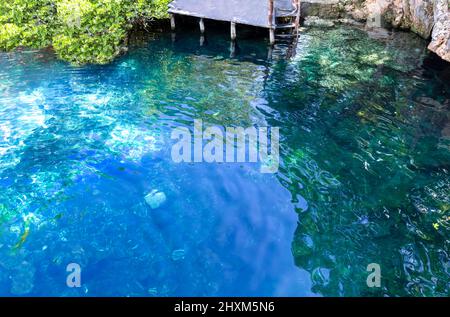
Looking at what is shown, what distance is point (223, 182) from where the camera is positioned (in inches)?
472

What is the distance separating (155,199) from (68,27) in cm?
1201

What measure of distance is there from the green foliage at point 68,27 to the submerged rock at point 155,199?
33.7 feet

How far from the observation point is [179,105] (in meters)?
15.8

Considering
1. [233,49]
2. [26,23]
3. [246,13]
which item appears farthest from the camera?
[246,13]

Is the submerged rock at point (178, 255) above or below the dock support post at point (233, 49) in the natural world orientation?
below

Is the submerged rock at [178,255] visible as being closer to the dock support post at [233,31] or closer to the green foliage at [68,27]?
the green foliage at [68,27]

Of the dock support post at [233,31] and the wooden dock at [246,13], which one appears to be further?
the dock support post at [233,31]

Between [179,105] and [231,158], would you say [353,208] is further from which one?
[179,105]

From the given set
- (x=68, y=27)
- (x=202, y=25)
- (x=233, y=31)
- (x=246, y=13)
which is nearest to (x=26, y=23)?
(x=68, y=27)

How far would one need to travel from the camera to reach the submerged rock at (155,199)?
11.3 metres

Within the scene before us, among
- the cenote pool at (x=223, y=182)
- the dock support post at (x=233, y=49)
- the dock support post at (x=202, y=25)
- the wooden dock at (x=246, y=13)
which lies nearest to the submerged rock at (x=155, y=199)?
the cenote pool at (x=223, y=182)

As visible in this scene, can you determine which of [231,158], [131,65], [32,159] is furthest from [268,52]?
[32,159]

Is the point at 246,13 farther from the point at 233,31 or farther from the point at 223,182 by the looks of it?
the point at 223,182

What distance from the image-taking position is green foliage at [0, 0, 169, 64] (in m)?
18.2
